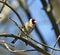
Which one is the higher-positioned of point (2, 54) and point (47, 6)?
point (47, 6)

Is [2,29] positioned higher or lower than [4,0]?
lower

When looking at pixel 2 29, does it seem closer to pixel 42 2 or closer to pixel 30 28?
pixel 42 2

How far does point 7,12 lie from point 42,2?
3.22 ft

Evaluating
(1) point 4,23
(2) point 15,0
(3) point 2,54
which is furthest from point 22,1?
(3) point 2,54

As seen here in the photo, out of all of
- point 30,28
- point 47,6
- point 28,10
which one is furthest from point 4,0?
point 28,10

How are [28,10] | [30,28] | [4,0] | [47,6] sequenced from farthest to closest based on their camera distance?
[28,10] < [47,6] < [30,28] < [4,0]

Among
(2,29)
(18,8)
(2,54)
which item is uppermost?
(18,8)

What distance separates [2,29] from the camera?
5957mm

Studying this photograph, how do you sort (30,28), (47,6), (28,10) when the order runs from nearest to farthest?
(30,28)
(47,6)
(28,10)

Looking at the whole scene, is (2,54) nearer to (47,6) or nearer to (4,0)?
(47,6)

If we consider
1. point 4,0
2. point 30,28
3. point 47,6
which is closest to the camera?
point 4,0

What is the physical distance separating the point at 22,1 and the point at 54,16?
1.00 m

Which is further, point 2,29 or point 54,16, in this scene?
point 2,29

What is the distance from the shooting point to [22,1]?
5996 mm
